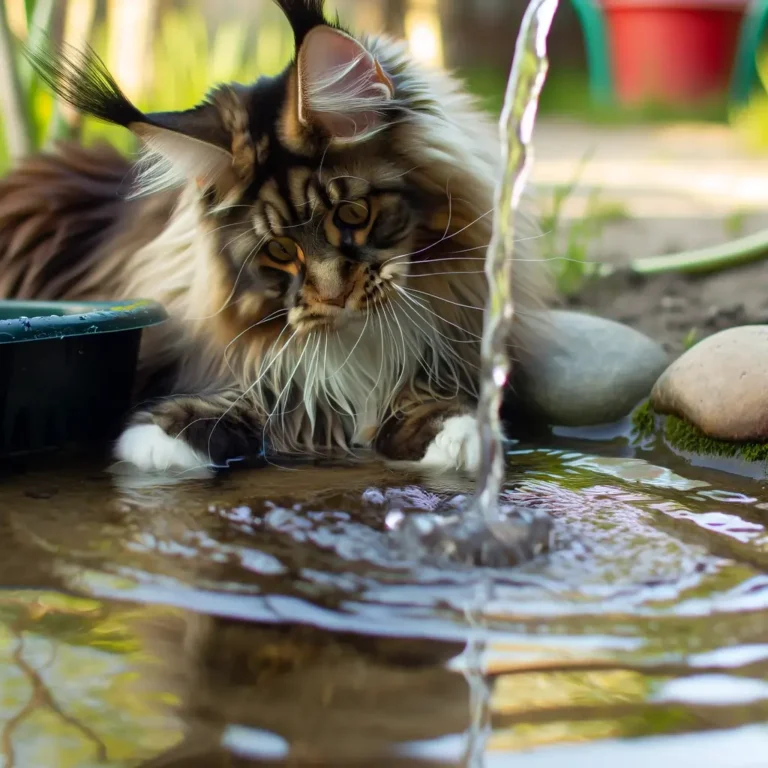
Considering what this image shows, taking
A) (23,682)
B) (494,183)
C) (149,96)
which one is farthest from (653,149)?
(23,682)

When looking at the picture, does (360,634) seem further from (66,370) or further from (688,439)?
(688,439)

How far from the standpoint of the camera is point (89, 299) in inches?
104

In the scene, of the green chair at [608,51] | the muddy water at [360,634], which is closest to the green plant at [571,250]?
the muddy water at [360,634]

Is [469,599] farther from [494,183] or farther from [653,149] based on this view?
[653,149]

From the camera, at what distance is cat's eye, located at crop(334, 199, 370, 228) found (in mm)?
2111

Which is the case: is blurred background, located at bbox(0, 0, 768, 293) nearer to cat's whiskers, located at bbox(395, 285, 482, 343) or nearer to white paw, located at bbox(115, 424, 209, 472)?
cat's whiskers, located at bbox(395, 285, 482, 343)

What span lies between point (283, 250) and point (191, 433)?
1.43ft

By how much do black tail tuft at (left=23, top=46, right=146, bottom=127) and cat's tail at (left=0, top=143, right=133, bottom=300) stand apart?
669 mm

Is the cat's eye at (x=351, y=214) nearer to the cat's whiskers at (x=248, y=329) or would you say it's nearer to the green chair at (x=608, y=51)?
the cat's whiskers at (x=248, y=329)

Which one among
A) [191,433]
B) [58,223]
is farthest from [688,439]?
[58,223]

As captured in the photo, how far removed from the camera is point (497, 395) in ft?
6.43

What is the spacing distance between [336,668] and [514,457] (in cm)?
108

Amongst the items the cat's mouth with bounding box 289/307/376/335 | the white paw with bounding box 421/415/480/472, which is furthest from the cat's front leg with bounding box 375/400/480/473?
the cat's mouth with bounding box 289/307/376/335

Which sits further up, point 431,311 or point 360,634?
point 431,311
